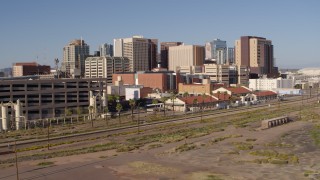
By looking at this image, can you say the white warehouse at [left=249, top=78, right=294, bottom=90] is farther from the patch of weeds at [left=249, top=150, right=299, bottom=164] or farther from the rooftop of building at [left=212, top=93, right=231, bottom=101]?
the patch of weeds at [left=249, top=150, right=299, bottom=164]

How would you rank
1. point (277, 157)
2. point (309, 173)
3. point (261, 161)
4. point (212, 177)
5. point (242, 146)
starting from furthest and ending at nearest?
point (242, 146) → point (277, 157) → point (261, 161) → point (309, 173) → point (212, 177)

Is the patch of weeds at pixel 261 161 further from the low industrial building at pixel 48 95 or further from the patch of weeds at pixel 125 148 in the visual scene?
the low industrial building at pixel 48 95

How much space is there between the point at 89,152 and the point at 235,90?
101 meters

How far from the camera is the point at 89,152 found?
53125mm

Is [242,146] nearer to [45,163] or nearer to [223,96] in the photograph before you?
[45,163]

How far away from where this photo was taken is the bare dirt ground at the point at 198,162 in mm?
40531

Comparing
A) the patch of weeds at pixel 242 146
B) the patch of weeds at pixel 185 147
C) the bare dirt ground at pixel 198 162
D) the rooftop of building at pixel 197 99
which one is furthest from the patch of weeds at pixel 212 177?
the rooftop of building at pixel 197 99

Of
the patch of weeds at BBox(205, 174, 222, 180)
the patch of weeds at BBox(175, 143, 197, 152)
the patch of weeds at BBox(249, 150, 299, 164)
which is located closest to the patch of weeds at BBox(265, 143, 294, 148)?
the patch of weeds at BBox(249, 150, 299, 164)

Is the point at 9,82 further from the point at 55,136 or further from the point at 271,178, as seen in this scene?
the point at 271,178

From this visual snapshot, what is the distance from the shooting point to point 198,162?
151 ft

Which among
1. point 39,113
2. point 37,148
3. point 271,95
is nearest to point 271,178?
point 37,148

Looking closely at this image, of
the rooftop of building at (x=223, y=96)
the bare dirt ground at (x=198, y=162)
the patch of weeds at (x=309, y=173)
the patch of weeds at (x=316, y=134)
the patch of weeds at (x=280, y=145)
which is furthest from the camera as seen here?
the rooftop of building at (x=223, y=96)

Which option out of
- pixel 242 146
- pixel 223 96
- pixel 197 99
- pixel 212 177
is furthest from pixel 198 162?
pixel 223 96

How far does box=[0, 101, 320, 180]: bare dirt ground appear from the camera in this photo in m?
40.5
